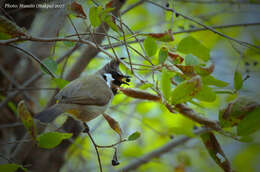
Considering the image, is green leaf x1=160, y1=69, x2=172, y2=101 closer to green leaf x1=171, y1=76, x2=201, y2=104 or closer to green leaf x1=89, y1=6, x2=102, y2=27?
green leaf x1=171, y1=76, x2=201, y2=104

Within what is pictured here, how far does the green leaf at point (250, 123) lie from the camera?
1256mm

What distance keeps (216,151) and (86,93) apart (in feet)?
2.92

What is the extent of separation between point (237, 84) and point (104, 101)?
85 centimetres

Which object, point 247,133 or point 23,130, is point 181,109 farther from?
point 23,130

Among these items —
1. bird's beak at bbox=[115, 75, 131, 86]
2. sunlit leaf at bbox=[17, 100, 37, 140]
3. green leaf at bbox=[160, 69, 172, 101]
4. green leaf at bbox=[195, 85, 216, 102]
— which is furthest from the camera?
bird's beak at bbox=[115, 75, 131, 86]

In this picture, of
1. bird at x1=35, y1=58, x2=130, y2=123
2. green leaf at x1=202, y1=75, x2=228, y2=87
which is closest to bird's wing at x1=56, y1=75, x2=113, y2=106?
bird at x1=35, y1=58, x2=130, y2=123

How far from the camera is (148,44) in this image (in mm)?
1425

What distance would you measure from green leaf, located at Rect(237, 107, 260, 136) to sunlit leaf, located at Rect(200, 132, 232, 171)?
181 millimetres

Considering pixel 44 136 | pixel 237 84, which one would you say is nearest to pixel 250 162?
pixel 237 84

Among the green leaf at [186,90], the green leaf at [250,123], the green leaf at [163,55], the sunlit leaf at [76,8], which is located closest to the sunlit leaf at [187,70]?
the green leaf at [163,55]

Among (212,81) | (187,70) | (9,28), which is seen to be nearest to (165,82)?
(187,70)

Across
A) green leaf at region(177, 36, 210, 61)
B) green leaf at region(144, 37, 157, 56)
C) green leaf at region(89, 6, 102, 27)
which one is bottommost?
green leaf at region(177, 36, 210, 61)

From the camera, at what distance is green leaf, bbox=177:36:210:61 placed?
147 centimetres

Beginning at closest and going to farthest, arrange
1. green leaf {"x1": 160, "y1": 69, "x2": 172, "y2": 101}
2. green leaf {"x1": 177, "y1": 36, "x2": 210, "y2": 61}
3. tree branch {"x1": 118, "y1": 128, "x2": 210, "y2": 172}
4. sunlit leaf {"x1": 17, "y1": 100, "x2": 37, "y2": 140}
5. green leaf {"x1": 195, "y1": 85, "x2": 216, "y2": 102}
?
sunlit leaf {"x1": 17, "y1": 100, "x2": 37, "y2": 140}, green leaf {"x1": 160, "y1": 69, "x2": 172, "y2": 101}, green leaf {"x1": 195, "y1": 85, "x2": 216, "y2": 102}, green leaf {"x1": 177, "y1": 36, "x2": 210, "y2": 61}, tree branch {"x1": 118, "y1": 128, "x2": 210, "y2": 172}
